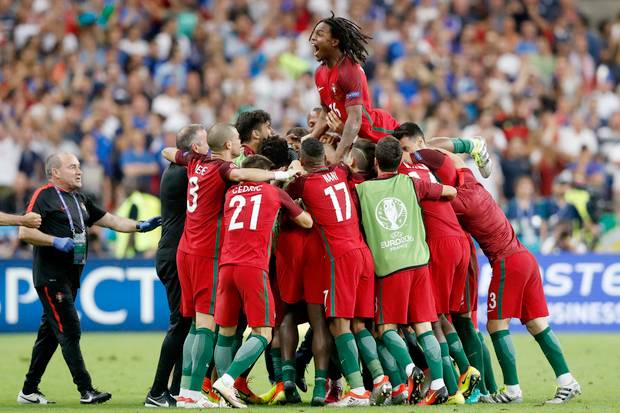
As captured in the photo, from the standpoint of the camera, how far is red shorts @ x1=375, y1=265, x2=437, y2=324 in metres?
11.1

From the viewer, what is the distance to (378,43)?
80.1 ft

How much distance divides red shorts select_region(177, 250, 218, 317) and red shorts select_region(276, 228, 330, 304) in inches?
31.4

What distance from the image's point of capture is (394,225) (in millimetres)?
11180

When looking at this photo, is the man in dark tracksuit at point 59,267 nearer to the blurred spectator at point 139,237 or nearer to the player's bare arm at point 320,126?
the player's bare arm at point 320,126

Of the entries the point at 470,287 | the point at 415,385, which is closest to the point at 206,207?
the point at 415,385

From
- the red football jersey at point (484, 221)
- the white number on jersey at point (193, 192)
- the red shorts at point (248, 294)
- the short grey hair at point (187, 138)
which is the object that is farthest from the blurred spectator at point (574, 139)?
the red shorts at point (248, 294)

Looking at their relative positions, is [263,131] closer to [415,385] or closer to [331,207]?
[331,207]

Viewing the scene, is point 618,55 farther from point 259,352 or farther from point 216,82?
point 259,352

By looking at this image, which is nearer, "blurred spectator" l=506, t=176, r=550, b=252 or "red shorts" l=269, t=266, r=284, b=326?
"red shorts" l=269, t=266, r=284, b=326

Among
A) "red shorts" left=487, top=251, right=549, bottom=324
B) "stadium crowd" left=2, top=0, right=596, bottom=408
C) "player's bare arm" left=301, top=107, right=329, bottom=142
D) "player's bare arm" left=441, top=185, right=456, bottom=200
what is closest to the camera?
"stadium crowd" left=2, top=0, right=596, bottom=408

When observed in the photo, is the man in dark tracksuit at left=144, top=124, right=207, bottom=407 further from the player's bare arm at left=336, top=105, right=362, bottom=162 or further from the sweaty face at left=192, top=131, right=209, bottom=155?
the player's bare arm at left=336, top=105, right=362, bottom=162

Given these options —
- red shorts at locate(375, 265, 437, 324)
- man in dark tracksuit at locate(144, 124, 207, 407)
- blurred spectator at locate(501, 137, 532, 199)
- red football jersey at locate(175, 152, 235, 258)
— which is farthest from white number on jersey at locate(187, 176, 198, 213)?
blurred spectator at locate(501, 137, 532, 199)

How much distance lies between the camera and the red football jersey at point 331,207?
1114 centimetres

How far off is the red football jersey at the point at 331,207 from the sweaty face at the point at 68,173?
2.24 metres
